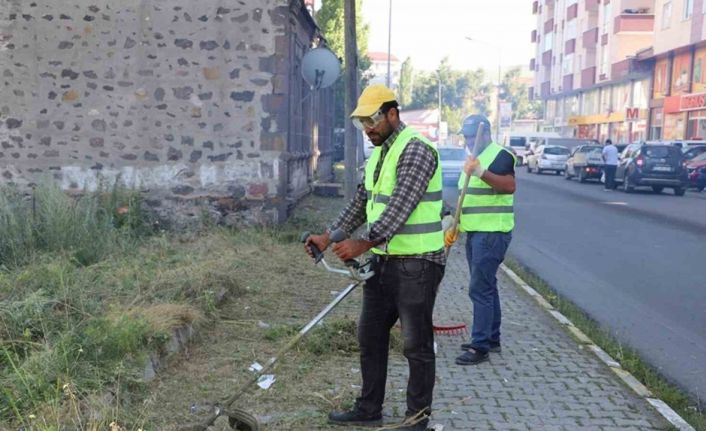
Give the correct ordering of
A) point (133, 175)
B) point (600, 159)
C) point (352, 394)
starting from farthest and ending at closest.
A: point (600, 159)
point (133, 175)
point (352, 394)

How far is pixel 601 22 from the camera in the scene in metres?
52.4

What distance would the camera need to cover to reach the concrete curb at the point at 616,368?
491 cm

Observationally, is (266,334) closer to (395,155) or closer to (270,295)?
(270,295)

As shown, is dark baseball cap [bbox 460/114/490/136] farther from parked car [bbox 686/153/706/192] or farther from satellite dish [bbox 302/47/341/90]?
parked car [bbox 686/153/706/192]

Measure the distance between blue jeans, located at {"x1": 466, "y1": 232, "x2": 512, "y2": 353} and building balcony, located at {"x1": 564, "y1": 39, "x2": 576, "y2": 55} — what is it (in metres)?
55.7

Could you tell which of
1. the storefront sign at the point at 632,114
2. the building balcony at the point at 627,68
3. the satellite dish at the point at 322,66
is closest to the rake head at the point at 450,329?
the satellite dish at the point at 322,66

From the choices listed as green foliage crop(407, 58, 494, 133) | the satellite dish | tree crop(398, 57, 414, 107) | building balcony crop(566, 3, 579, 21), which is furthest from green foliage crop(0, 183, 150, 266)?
tree crop(398, 57, 414, 107)

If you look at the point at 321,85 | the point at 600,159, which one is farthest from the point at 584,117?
the point at 321,85

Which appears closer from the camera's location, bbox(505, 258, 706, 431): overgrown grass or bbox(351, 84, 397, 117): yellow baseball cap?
bbox(351, 84, 397, 117): yellow baseball cap

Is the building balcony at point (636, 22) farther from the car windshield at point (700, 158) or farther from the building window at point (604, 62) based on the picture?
the car windshield at point (700, 158)

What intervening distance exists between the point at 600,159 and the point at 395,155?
89.2 ft

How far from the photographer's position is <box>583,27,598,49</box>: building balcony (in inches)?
2095

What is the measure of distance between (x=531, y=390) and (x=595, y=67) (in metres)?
50.9

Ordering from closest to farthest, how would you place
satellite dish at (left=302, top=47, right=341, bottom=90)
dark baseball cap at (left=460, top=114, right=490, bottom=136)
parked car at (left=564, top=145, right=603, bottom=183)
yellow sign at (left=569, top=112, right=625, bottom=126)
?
dark baseball cap at (left=460, top=114, right=490, bottom=136)
satellite dish at (left=302, top=47, right=341, bottom=90)
parked car at (left=564, top=145, right=603, bottom=183)
yellow sign at (left=569, top=112, right=625, bottom=126)
